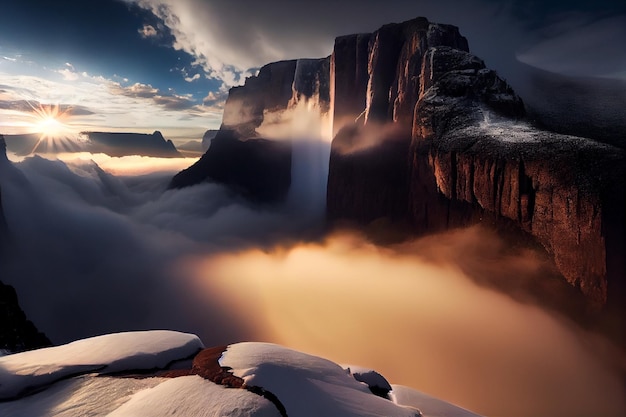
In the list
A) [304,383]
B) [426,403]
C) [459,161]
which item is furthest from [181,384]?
[459,161]

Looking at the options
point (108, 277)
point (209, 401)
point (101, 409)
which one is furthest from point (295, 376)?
point (108, 277)

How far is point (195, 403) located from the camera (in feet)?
21.7

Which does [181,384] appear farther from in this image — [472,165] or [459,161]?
[459,161]

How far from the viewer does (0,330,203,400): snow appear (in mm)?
7621

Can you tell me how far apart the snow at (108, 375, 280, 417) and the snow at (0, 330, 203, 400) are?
6.00 ft

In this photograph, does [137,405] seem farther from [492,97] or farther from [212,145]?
[212,145]

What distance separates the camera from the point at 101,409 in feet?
22.2

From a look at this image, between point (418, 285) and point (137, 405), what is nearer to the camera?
point (137, 405)

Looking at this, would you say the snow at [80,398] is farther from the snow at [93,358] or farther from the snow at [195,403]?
the snow at [195,403]

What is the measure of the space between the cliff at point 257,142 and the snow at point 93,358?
4426 inches

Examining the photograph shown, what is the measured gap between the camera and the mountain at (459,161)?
21844 mm

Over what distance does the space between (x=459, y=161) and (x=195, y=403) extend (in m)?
32.6

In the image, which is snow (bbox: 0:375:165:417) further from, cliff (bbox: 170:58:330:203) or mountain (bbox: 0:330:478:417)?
cliff (bbox: 170:58:330:203)

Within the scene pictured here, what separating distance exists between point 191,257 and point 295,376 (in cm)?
9595
